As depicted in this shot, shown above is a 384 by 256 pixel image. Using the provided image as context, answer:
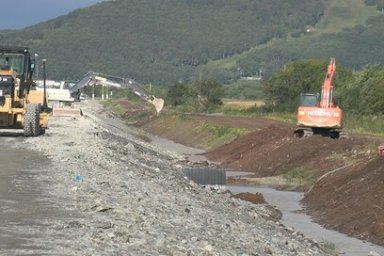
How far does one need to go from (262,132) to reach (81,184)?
120 ft

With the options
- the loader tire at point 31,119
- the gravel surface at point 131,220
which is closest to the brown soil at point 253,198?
the gravel surface at point 131,220

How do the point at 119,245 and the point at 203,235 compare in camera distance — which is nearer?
the point at 119,245

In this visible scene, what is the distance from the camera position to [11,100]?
36188 millimetres

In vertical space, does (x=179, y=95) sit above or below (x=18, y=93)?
below

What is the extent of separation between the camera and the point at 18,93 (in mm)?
36844

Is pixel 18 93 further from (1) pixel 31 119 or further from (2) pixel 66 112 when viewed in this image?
(2) pixel 66 112

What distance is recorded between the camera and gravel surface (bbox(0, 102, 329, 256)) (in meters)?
13.1

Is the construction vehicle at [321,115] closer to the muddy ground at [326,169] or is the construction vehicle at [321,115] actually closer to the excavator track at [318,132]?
the excavator track at [318,132]

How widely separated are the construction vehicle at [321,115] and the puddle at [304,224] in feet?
34.9

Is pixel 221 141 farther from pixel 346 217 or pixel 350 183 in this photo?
pixel 346 217

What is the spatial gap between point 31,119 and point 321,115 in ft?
56.8

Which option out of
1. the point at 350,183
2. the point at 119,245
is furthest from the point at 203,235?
the point at 350,183

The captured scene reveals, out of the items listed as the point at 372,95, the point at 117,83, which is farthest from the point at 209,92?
the point at 117,83

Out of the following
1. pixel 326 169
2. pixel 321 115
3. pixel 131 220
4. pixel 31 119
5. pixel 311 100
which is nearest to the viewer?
pixel 131 220
